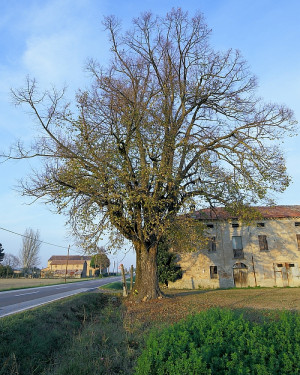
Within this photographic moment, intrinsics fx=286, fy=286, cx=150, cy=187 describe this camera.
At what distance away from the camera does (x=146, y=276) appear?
1491cm

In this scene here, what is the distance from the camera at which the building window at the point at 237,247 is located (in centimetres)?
3206

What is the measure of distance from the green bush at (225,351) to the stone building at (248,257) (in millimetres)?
27591

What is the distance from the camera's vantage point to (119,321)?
9719mm

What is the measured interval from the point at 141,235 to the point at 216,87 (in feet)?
30.3

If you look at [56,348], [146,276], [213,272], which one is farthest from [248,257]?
[56,348]

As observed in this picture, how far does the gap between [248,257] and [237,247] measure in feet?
5.11

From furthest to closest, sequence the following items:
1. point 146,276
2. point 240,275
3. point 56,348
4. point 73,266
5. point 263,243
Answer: point 73,266
point 263,243
point 240,275
point 146,276
point 56,348

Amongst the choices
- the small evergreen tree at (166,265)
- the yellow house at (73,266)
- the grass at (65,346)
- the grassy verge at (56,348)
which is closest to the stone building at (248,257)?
the small evergreen tree at (166,265)

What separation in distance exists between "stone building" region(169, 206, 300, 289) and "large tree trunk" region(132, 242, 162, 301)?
16.4 meters

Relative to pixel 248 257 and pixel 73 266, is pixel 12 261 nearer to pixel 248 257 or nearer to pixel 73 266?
pixel 73 266

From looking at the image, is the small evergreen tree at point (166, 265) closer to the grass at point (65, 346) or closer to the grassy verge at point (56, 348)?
the grass at point (65, 346)

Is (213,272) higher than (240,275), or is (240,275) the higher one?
(213,272)

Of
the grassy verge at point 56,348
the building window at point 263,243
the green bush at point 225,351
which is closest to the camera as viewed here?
the green bush at point 225,351

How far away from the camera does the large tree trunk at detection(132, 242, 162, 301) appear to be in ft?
48.3
